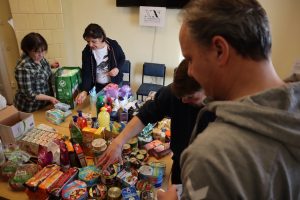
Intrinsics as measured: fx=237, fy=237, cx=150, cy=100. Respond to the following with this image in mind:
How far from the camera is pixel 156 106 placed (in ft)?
4.28

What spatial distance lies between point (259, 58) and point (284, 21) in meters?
3.08

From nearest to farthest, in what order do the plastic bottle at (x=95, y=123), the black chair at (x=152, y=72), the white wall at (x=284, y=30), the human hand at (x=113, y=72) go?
the plastic bottle at (x=95, y=123) → the human hand at (x=113, y=72) → the white wall at (x=284, y=30) → the black chair at (x=152, y=72)

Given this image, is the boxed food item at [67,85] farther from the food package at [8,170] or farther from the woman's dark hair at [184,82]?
the woman's dark hair at [184,82]

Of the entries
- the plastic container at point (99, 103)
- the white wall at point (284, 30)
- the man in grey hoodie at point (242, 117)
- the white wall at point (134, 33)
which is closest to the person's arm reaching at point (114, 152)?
the plastic container at point (99, 103)

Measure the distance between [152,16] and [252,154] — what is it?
3181mm

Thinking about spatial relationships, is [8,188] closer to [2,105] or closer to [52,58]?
[2,105]

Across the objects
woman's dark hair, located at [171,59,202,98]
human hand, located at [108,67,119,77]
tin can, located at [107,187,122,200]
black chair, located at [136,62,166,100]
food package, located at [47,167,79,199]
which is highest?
woman's dark hair, located at [171,59,202,98]

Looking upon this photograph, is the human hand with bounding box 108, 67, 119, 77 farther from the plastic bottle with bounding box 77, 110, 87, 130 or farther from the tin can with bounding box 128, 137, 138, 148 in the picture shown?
the tin can with bounding box 128, 137, 138, 148

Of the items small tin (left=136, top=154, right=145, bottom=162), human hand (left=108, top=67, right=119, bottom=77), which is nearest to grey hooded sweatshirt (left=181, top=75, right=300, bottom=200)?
small tin (left=136, top=154, right=145, bottom=162)

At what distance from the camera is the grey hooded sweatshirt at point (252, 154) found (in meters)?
0.49

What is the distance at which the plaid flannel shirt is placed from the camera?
2021mm

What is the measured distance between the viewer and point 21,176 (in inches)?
46.8

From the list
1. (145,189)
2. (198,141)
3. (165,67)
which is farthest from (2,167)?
(165,67)

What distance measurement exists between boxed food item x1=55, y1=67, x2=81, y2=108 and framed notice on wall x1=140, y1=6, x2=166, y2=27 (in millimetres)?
1728
